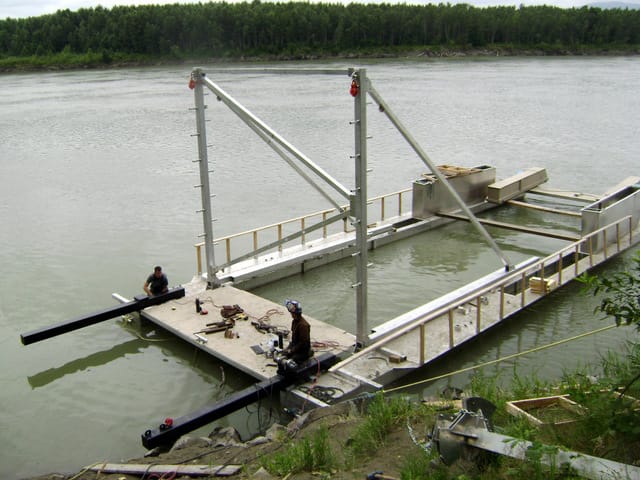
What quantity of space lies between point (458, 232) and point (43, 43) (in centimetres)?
10081

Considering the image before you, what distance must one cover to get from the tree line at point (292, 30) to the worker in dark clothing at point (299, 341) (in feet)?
300

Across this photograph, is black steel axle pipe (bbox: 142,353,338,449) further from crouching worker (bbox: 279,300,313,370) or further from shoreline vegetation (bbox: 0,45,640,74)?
shoreline vegetation (bbox: 0,45,640,74)

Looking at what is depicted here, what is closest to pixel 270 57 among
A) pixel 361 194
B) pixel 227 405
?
pixel 361 194

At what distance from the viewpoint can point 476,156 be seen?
95.5ft

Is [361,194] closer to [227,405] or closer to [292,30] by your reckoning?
[227,405]

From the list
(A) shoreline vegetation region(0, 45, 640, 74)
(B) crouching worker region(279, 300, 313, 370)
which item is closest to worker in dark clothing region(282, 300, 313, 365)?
(B) crouching worker region(279, 300, 313, 370)

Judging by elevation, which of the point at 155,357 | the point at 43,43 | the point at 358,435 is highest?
the point at 43,43

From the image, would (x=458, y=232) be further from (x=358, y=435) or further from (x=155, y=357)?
(x=358, y=435)

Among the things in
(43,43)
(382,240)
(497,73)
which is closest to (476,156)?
(382,240)

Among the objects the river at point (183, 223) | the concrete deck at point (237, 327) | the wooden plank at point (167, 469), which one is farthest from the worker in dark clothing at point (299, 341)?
the wooden plank at point (167, 469)

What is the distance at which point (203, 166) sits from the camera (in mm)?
12250

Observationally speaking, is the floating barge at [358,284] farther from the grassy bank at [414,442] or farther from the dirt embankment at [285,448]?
the grassy bank at [414,442]

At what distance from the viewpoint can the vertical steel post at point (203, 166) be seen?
11.8 metres

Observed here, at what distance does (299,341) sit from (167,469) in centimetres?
273
